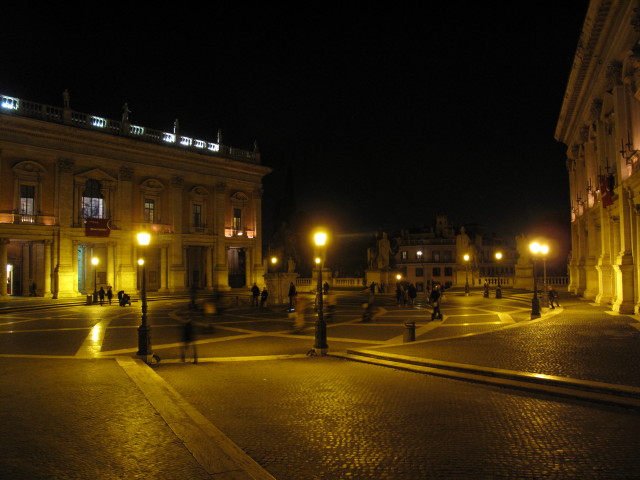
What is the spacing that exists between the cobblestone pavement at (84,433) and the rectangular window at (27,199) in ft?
103

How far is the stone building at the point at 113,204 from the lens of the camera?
3734 cm

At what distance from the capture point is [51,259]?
3819 centimetres

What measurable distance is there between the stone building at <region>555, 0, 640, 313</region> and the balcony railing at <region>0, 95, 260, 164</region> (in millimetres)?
30777

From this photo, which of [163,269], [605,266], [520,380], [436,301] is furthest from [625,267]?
[163,269]

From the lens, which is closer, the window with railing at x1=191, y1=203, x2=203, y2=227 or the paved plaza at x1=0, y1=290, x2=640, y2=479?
the paved plaza at x1=0, y1=290, x2=640, y2=479

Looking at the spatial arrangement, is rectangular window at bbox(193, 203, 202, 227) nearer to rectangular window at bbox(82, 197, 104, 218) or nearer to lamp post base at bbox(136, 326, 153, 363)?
rectangular window at bbox(82, 197, 104, 218)

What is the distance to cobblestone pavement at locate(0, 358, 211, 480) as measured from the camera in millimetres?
5668

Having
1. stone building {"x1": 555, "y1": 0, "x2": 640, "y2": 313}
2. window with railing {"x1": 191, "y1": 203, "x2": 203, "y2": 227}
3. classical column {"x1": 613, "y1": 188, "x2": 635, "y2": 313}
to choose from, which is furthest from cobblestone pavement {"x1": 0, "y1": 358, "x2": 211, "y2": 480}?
window with railing {"x1": 191, "y1": 203, "x2": 203, "y2": 227}

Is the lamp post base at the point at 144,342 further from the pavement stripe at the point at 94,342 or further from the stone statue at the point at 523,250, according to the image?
the stone statue at the point at 523,250

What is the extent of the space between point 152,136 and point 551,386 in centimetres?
4178

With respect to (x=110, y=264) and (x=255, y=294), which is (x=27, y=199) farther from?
(x=255, y=294)

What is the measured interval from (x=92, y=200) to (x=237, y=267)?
742 inches

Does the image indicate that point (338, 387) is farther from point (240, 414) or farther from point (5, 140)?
point (5, 140)

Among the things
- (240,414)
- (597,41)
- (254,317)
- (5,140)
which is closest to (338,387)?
(240,414)
